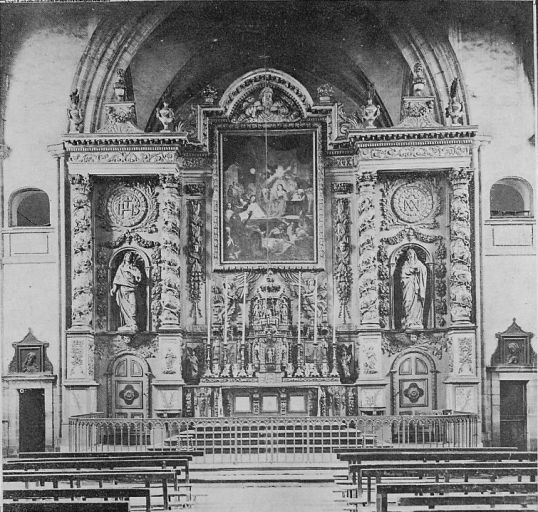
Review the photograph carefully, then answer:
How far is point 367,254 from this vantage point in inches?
630

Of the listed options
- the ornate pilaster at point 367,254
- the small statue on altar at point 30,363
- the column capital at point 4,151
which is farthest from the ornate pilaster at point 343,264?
the column capital at point 4,151

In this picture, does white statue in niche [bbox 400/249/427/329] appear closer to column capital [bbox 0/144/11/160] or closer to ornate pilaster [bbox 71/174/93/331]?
ornate pilaster [bbox 71/174/93/331]

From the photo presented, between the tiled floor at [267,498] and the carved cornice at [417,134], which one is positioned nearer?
the tiled floor at [267,498]

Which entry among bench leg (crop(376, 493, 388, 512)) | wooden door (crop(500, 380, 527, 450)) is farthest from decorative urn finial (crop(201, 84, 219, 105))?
bench leg (crop(376, 493, 388, 512))

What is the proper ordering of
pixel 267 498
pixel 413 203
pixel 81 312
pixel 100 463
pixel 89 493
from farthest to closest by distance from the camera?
pixel 413 203 → pixel 81 312 → pixel 267 498 → pixel 100 463 → pixel 89 493

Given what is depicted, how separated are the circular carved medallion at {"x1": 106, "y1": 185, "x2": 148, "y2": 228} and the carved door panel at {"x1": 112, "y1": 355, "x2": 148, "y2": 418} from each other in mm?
2517

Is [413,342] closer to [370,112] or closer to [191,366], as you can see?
[191,366]

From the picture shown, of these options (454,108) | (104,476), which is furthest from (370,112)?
(104,476)

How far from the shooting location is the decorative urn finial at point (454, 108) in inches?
607

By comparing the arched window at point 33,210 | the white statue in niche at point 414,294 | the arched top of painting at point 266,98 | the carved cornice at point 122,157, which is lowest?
the white statue in niche at point 414,294

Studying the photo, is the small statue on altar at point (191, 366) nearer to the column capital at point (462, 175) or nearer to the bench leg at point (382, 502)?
the column capital at point (462, 175)

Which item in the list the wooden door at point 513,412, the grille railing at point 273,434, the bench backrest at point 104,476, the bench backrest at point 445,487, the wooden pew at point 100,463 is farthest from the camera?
the wooden door at point 513,412

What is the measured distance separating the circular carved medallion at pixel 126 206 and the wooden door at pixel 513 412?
7.21 m

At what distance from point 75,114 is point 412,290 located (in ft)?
22.4
